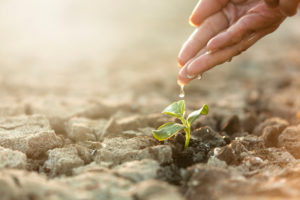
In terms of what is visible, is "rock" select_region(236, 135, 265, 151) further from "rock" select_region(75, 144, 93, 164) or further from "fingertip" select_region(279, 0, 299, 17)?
"rock" select_region(75, 144, 93, 164)

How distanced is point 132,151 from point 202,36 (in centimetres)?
106

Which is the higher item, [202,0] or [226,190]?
[202,0]

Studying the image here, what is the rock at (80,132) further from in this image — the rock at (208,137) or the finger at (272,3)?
the finger at (272,3)

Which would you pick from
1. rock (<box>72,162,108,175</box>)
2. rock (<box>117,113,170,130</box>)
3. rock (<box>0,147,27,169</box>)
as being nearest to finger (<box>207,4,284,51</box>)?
rock (<box>117,113,170,130</box>)

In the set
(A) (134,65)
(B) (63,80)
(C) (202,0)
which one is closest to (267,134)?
(C) (202,0)

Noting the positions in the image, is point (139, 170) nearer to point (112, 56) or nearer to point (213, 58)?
point (213, 58)

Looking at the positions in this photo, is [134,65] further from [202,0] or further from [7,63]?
[202,0]

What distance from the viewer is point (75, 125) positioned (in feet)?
7.67

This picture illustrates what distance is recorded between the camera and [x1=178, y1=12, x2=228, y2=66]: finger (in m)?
2.36

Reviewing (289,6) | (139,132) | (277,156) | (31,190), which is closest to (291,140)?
(277,156)

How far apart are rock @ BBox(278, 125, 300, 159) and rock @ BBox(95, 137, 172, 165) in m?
0.92

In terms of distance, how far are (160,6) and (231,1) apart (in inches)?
332

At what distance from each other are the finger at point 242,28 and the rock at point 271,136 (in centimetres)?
73

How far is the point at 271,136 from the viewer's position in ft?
7.68
